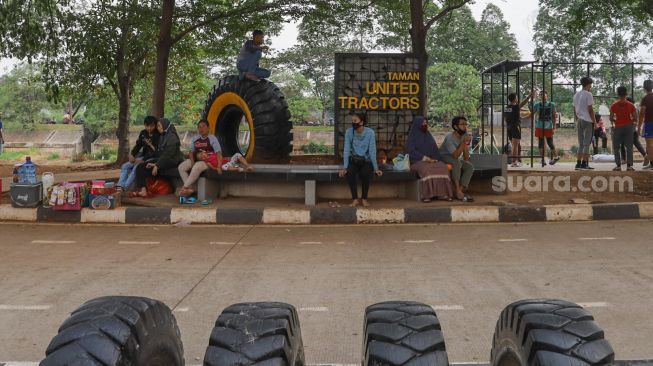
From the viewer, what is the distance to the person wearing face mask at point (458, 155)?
9.65 m

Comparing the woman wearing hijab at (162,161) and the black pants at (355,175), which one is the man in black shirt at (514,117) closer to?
the black pants at (355,175)

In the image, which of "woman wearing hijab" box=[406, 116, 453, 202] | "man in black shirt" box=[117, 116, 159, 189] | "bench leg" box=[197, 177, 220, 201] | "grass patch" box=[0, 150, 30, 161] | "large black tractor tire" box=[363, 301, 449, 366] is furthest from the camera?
"grass patch" box=[0, 150, 30, 161]

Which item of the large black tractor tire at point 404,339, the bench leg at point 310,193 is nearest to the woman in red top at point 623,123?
the bench leg at point 310,193

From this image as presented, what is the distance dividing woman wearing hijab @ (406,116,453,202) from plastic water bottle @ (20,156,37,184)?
17.2 feet

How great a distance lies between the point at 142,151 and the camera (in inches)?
409

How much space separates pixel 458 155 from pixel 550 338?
844 centimetres

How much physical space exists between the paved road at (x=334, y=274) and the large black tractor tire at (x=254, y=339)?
1611mm

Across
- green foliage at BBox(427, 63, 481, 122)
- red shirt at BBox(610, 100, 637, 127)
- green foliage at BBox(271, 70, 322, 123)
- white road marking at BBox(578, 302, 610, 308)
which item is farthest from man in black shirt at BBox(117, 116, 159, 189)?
green foliage at BBox(271, 70, 322, 123)

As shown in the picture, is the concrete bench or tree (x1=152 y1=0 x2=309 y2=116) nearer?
the concrete bench

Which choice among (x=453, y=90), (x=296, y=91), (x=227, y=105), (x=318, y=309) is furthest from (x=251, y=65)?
(x=296, y=91)

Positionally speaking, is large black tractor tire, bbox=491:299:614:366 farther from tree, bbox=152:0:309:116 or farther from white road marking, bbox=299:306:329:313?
tree, bbox=152:0:309:116

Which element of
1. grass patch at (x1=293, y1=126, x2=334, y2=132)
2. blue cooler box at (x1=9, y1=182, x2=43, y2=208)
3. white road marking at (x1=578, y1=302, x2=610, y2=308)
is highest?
grass patch at (x1=293, y1=126, x2=334, y2=132)

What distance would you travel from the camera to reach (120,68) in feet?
66.8

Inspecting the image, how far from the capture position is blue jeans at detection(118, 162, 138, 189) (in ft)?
32.9
